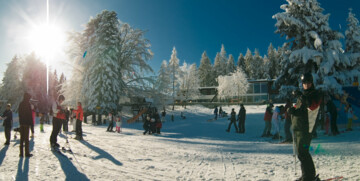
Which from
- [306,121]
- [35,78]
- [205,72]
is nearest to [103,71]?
[306,121]

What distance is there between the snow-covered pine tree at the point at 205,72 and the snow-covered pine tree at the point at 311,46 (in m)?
50.8

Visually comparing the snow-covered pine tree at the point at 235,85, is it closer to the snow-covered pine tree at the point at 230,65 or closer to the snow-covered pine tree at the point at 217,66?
the snow-covered pine tree at the point at 230,65

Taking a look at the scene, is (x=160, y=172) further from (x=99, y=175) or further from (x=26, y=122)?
(x=26, y=122)

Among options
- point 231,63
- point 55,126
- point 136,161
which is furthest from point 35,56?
point 231,63

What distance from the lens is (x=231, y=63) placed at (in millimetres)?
65750

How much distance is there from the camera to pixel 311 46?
1369 centimetres

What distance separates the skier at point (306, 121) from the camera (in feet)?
10.6

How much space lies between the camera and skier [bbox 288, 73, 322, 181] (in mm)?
3242

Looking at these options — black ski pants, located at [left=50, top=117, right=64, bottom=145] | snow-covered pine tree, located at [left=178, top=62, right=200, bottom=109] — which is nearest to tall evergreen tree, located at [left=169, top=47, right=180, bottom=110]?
snow-covered pine tree, located at [left=178, top=62, right=200, bottom=109]

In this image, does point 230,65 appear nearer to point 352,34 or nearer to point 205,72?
point 205,72

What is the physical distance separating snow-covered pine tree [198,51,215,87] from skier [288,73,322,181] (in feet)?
206

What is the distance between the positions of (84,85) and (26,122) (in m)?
19.5

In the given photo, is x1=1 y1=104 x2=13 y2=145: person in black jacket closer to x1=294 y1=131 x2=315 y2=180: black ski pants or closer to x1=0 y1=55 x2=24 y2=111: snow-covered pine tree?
x1=294 y1=131 x2=315 y2=180: black ski pants

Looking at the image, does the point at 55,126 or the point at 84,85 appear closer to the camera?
the point at 55,126
